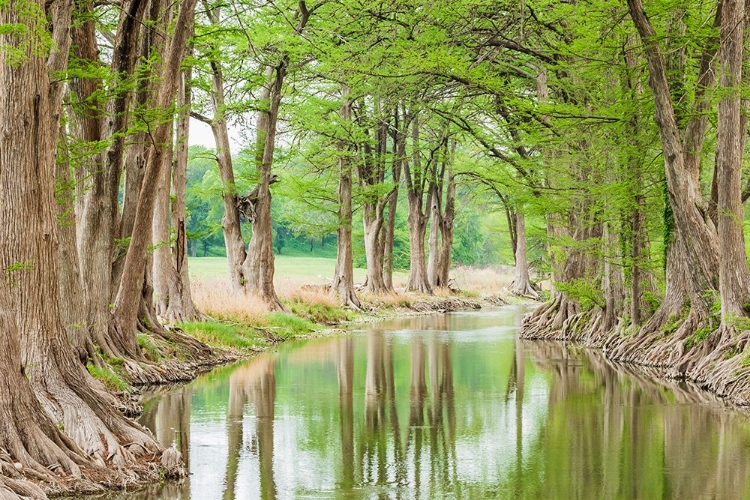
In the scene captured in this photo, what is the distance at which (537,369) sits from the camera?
783 inches

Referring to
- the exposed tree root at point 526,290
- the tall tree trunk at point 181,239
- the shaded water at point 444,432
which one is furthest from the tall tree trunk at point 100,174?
the exposed tree root at point 526,290

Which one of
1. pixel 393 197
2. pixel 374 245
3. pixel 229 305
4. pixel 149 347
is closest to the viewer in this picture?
pixel 149 347

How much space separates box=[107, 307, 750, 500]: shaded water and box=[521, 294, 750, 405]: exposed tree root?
0.55 metres

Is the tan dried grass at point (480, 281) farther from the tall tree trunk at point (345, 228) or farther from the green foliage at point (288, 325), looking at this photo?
the green foliage at point (288, 325)

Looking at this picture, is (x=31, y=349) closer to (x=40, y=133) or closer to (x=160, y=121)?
(x=40, y=133)

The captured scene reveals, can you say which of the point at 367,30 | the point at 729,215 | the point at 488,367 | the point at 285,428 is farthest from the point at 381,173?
the point at 285,428

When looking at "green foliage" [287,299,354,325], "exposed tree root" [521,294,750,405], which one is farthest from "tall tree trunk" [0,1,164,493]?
"green foliage" [287,299,354,325]

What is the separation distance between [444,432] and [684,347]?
781 centimetres

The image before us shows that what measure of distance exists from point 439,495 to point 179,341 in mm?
11322

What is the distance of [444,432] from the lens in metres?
12.5

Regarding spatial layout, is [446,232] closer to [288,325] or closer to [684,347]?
[288,325]

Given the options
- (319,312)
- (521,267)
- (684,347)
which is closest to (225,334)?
(319,312)

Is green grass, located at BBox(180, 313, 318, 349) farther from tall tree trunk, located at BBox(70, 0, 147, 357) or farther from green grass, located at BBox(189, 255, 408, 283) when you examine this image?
green grass, located at BBox(189, 255, 408, 283)

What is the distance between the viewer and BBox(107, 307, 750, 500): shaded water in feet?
30.7
